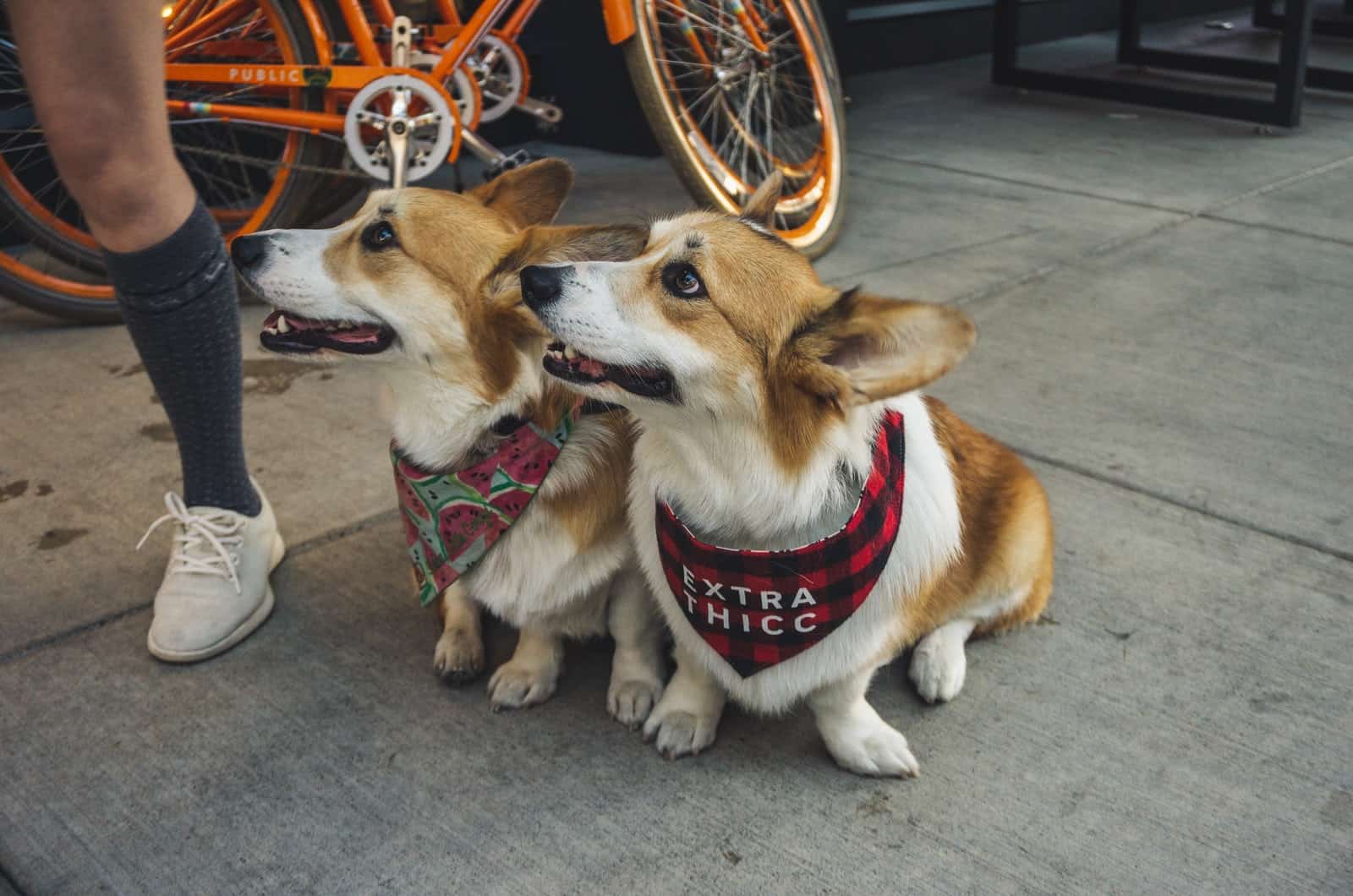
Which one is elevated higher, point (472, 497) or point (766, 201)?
point (766, 201)

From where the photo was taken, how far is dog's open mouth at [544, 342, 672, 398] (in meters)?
1.70

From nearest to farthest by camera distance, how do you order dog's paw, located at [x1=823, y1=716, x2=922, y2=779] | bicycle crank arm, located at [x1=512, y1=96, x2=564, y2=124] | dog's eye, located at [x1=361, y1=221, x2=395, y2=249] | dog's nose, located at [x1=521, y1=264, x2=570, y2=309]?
dog's nose, located at [x1=521, y1=264, x2=570, y2=309], dog's paw, located at [x1=823, y1=716, x2=922, y2=779], dog's eye, located at [x1=361, y1=221, x2=395, y2=249], bicycle crank arm, located at [x1=512, y1=96, x2=564, y2=124]

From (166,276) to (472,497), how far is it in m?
0.69

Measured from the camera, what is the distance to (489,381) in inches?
77.9

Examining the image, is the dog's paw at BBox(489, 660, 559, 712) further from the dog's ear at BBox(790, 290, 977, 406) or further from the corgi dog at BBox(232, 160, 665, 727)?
the dog's ear at BBox(790, 290, 977, 406)

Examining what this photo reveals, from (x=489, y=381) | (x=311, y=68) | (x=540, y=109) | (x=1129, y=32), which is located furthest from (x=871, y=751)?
(x=1129, y=32)

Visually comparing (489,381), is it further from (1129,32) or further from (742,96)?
(1129,32)

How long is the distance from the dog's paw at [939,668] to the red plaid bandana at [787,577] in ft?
1.07

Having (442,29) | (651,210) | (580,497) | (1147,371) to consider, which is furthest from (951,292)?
(580,497)

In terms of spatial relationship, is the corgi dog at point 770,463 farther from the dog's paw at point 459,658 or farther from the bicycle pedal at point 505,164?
the bicycle pedal at point 505,164

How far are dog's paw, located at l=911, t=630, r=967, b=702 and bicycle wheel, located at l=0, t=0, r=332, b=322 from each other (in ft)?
8.34

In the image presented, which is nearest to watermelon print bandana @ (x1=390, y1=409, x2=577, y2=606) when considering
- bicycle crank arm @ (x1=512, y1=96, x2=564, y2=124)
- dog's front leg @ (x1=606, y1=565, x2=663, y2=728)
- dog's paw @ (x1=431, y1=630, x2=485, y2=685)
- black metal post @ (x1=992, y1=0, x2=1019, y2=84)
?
dog's paw @ (x1=431, y1=630, x2=485, y2=685)

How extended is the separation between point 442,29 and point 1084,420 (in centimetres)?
234

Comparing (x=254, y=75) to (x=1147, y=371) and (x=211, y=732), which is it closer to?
(x=211, y=732)
